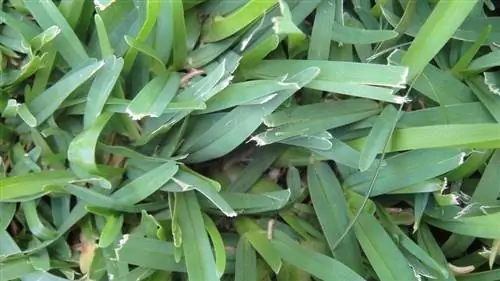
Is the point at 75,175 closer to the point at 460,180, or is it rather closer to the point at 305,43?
the point at 305,43

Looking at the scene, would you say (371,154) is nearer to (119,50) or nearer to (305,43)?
(305,43)

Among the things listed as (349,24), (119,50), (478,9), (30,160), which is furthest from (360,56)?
(30,160)

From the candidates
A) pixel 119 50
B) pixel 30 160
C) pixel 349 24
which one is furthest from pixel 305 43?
pixel 30 160

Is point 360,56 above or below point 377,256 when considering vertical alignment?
above

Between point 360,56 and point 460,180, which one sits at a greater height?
point 360,56

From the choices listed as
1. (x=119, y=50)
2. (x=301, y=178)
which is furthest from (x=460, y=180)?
(x=119, y=50)
